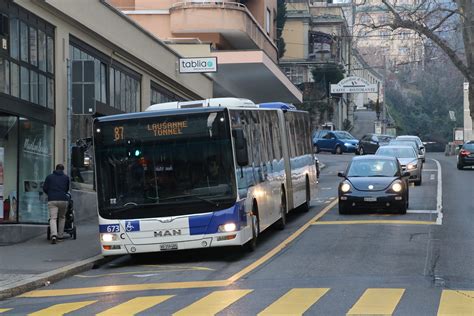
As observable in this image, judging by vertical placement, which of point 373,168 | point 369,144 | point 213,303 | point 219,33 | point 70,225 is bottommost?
point 213,303

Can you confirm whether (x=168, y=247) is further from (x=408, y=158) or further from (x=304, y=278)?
(x=408, y=158)

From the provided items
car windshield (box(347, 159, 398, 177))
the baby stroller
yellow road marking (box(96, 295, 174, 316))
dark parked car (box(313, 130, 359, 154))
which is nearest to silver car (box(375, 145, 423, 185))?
car windshield (box(347, 159, 398, 177))

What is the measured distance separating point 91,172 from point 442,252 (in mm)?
12471

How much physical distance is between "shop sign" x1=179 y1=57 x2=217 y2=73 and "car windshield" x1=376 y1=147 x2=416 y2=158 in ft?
26.9

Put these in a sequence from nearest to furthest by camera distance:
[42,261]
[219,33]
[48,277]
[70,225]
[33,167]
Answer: [48,277], [42,261], [70,225], [33,167], [219,33]

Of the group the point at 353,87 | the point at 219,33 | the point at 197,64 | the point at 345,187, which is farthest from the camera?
the point at 353,87

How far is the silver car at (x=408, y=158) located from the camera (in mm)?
32125

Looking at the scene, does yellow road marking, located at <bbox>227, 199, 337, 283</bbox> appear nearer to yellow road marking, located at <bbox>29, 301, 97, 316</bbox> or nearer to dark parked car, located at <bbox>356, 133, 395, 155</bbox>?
yellow road marking, located at <bbox>29, 301, 97, 316</bbox>

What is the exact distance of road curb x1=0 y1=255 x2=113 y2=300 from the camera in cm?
1233

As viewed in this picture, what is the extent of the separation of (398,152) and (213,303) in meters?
24.1

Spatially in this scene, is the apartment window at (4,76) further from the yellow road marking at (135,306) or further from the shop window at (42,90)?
the yellow road marking at (135,306)

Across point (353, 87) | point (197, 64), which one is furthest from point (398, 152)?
point (353, 87)

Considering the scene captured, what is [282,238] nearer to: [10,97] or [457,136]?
[10,97]

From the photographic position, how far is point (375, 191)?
21625 millimetres
